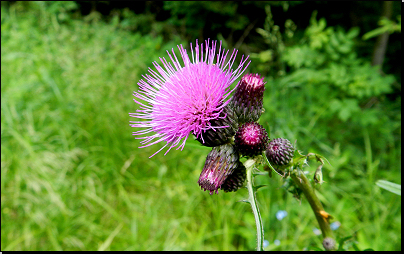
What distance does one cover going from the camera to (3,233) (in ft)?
7.95

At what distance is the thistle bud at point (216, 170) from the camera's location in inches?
36.5

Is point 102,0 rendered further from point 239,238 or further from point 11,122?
point 239,238

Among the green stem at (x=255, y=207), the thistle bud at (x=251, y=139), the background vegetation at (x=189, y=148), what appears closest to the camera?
the green stem at (x=255, y=207)

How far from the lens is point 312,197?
0.98 m

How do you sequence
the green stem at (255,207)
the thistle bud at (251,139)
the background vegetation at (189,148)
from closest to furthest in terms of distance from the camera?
the green stem at (255,207) → the thistle bud at (251,139) → the background vegetation at (189,148)

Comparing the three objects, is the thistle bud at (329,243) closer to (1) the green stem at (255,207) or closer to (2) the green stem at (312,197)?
(2) the green stem at (312,197)

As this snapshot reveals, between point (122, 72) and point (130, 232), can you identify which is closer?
point (130, 232)

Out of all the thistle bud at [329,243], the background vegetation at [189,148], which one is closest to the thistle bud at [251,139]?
the thistle bud at [329,243]

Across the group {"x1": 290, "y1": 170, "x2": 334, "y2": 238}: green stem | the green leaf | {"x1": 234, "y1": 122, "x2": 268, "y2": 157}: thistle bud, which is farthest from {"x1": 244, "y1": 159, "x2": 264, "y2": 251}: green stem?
the green leaf

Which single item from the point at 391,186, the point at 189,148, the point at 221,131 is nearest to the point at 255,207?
the point at 221,131

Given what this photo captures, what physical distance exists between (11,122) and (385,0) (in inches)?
164

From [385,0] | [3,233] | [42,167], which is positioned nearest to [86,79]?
[42,167]

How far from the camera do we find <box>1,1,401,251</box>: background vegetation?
2352 mm

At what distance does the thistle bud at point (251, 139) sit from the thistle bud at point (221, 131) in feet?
0.15
